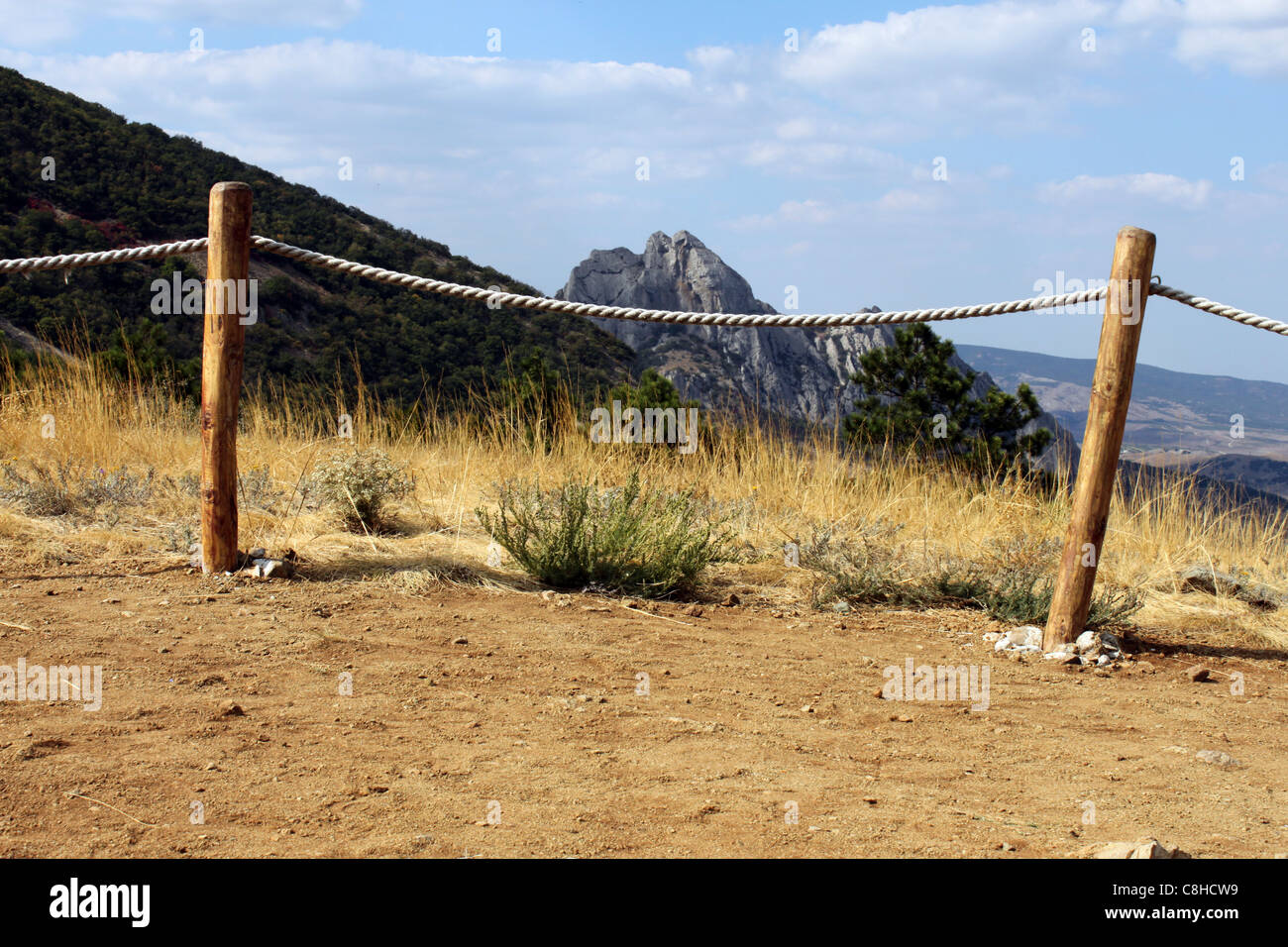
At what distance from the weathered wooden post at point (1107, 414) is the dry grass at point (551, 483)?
1.34 metres

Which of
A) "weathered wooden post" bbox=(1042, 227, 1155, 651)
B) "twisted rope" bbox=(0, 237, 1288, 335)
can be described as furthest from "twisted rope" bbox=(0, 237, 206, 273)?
"weathered wooden post" bbox=(1042, 227, 1155, 651)

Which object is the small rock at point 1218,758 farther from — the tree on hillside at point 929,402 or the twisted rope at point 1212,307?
the tree on hillside at point 929,402

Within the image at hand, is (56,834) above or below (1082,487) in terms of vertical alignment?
below

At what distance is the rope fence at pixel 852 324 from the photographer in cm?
372

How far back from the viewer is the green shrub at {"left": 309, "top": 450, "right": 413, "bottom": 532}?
17.9 feet

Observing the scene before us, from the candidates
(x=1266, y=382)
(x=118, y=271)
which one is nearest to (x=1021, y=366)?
(x=1266, y=382)

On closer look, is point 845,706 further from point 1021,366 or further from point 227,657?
point 1021,366

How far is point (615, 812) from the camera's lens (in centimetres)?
222

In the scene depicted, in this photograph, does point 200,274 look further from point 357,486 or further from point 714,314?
point 714,314

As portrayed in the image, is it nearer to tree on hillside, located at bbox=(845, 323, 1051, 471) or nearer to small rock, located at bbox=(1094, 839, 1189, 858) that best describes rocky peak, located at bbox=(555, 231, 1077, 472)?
tree on hillside, located at bbox=(845, 323, 1051, 471)

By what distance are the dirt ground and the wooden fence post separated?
1.10 feet

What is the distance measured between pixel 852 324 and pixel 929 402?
418 inches

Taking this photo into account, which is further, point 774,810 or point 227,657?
point 227,657

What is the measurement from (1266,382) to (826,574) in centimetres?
16405
